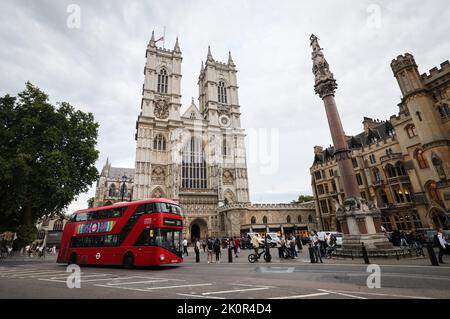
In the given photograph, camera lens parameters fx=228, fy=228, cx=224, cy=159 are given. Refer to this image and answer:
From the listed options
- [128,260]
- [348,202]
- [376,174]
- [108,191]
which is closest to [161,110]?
[108,191]

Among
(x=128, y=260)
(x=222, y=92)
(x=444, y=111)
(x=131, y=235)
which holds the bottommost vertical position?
(x=128, y=260)

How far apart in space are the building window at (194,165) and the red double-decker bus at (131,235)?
2724 centimetres

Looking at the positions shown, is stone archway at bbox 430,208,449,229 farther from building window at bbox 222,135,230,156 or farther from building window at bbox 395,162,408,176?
building window at bbox 222,135,230,156

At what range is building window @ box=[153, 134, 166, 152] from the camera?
42.9 metres

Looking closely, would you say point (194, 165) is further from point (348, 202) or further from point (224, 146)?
→ point (348, 202)

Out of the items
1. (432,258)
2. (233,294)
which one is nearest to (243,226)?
(432,258)

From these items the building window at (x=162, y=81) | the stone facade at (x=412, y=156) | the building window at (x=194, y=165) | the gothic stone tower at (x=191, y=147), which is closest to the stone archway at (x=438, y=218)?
the stone facade at (x=412, y=156)

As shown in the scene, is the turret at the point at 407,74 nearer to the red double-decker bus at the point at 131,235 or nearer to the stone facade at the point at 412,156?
the stone facade at the point at 412,156

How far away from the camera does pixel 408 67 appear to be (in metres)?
21.8

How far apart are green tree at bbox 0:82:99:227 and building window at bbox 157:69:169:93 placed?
25.5 metres

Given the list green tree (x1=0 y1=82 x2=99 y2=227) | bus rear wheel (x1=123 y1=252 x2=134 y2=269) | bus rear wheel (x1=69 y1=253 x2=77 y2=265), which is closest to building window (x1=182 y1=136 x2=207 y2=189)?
green tree (x1=0 y1=82 x2=99 y2=227)

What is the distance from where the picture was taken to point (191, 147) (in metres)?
45.4

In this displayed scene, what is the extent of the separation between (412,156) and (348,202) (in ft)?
51.2
